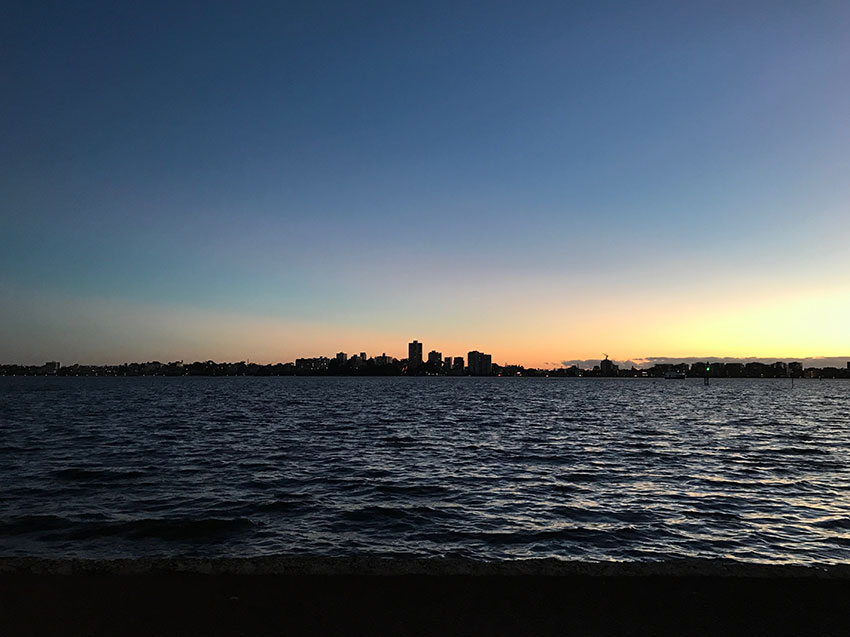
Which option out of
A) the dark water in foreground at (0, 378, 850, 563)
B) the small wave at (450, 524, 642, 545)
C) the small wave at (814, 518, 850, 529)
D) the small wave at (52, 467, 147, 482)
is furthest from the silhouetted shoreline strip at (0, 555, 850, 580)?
the small wave at (52, 467, 147, 482)

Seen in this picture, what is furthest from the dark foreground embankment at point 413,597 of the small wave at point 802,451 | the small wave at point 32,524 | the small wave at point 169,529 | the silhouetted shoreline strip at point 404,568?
the small wave at point 802,451

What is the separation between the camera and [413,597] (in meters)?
6.50

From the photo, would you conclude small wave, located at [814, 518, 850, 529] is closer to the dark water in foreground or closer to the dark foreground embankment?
the dark water in foreground

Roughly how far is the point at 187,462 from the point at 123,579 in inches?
856

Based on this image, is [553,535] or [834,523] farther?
[834,523]

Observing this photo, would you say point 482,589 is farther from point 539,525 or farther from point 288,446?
point 288,446

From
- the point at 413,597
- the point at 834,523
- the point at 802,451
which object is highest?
the point at 413,597

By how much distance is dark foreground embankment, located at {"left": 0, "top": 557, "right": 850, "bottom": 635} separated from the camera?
5910mm

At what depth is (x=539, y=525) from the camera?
15461mm

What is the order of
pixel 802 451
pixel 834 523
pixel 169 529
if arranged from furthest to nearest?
pixel 802 451 → pixel 834 523 → pixel 169 529

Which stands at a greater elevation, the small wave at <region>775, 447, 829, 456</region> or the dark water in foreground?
the dark water in foreground

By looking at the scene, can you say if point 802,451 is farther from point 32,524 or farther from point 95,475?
point 32,524

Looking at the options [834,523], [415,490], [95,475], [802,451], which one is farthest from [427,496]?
[802,451]

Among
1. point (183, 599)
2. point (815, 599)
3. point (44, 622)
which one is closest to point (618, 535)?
point (815, 599)
